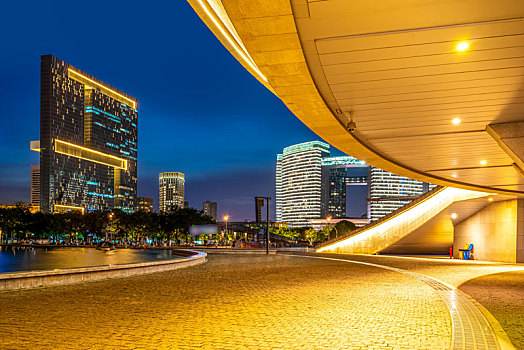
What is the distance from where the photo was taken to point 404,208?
35938 mm

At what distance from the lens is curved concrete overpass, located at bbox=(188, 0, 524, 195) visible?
5.69 meters

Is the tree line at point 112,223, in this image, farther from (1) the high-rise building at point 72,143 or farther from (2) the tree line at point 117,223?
(1) the high-rise building at point 72,143

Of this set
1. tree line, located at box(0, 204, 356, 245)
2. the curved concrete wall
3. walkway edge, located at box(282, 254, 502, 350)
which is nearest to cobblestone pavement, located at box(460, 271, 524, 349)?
walkway edge, located at box(282, 254, 502, 350)

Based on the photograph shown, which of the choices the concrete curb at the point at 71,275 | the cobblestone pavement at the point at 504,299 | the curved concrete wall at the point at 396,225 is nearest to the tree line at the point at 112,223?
the curved concrete wall at the point at 396,225

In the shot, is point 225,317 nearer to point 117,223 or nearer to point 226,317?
point 226,317

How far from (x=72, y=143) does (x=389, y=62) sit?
184160 millimetres

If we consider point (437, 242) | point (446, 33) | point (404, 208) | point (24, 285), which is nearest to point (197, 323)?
point (446, 33)

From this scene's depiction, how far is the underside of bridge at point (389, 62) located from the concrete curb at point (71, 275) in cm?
911

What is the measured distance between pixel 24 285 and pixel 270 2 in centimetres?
1158

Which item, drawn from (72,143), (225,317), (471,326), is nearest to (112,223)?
(225,317)

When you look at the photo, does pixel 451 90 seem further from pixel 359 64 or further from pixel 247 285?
pixel 247 285

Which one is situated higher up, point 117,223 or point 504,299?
point 504,299

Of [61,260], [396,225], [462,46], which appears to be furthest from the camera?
[396,225]

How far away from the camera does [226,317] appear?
8672mm
